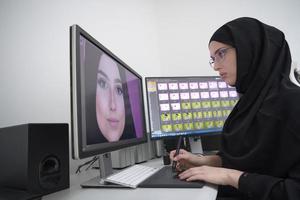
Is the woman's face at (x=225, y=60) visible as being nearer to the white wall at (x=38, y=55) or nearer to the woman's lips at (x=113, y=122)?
the woman's lips at (x=113, y=122)

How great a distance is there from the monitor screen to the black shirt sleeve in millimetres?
449

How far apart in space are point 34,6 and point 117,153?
2.85 ft

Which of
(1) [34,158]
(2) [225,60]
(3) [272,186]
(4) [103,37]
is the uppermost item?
(4) [103,37]

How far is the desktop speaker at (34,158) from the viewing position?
716 millimetres

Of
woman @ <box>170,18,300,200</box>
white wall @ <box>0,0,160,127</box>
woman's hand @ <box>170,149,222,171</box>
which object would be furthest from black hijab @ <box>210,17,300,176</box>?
white wall @ <box>0,0,160,127</box>

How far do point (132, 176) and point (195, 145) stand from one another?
748mm

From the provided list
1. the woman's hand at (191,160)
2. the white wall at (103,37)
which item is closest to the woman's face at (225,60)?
the woman's hand at (191,160)

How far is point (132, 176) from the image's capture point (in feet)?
2.78

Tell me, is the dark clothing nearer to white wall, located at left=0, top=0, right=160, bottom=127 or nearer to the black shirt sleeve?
the black shirt sleeve

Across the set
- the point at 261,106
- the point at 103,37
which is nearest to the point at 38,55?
the point at 103,37

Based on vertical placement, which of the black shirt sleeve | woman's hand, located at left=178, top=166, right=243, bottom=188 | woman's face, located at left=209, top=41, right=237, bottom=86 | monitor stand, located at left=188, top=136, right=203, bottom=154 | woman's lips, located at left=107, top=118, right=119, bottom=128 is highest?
woman's face, located at left=209, top=41, right=237, bottom=86

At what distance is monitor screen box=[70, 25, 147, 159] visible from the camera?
696mm

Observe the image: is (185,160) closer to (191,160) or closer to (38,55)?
(191,160)

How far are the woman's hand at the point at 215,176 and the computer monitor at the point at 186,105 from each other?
591 millimetres
